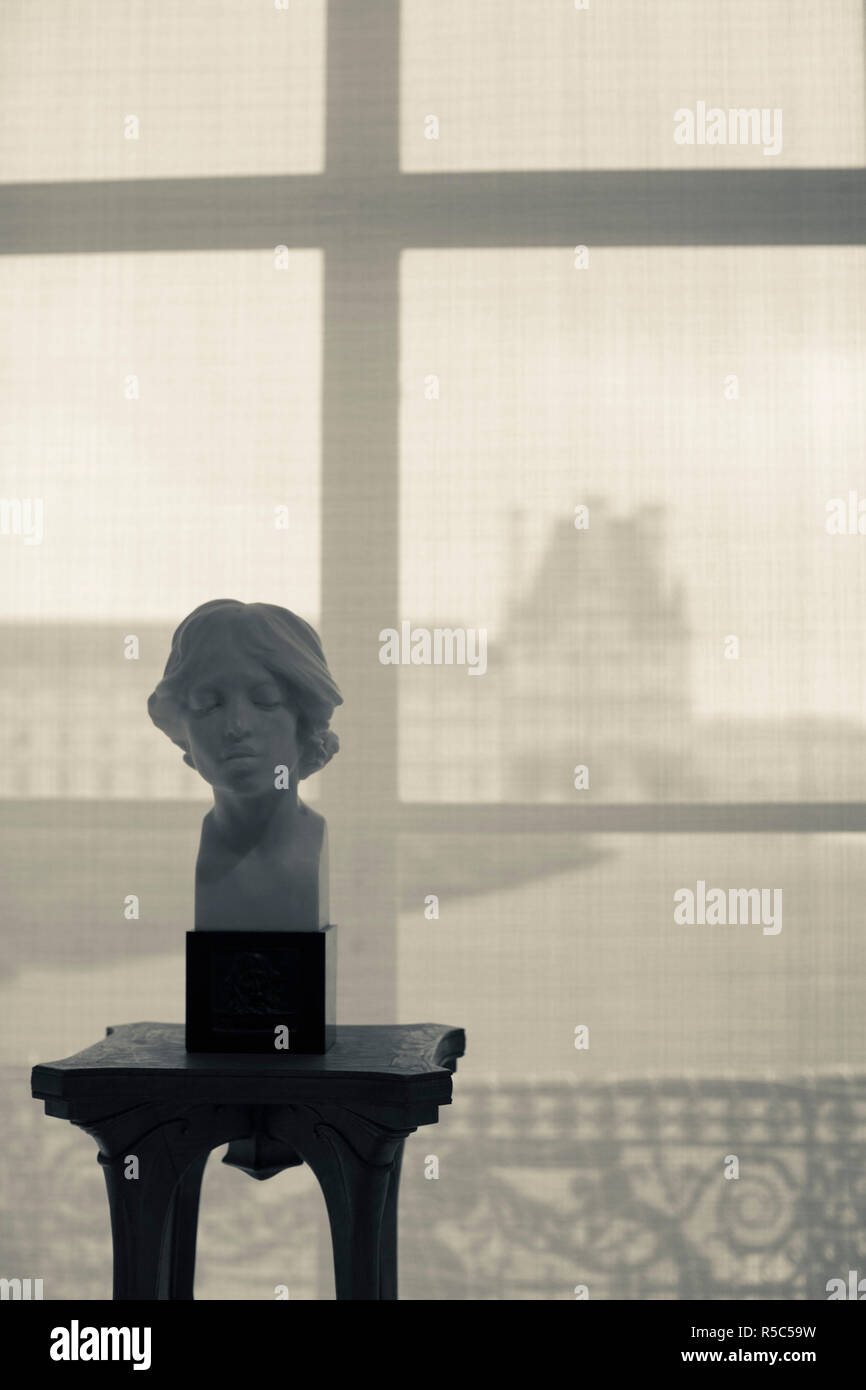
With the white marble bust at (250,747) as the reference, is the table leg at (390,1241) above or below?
below

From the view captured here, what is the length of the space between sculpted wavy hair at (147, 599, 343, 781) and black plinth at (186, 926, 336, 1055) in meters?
0.30

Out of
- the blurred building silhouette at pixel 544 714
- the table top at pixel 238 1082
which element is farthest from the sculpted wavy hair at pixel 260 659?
the blurred building silhouette at pixel 544 714

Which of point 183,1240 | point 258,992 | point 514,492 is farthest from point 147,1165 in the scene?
point 514,492

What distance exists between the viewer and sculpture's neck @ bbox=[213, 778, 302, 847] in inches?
79.8

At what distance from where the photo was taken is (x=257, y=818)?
203cm

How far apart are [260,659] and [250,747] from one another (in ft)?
0.46

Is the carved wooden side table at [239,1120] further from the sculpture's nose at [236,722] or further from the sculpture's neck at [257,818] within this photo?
the sculpture's nose at [236,722]

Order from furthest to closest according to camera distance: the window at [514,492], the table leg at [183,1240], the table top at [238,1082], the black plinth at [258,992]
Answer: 1. the window at [514,492]
2. the table leg at [183,1240]
3. the black plinth at [258,992]
4. the table top at [238,1082]

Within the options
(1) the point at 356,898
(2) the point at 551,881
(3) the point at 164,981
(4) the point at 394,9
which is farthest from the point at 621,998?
(4) the point at 394,9

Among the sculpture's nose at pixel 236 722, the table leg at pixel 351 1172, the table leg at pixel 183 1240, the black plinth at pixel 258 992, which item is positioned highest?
the sculpture's nose at pixel 236 722

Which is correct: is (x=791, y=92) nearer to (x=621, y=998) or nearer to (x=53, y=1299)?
(x=621, y=998)

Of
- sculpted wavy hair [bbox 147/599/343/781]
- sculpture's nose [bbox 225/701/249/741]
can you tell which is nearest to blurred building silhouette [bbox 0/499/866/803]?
sculpted wavy hair [bbox 147/599/343/781]

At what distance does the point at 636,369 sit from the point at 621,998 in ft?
4.75

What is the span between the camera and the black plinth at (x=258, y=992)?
1968 mm
